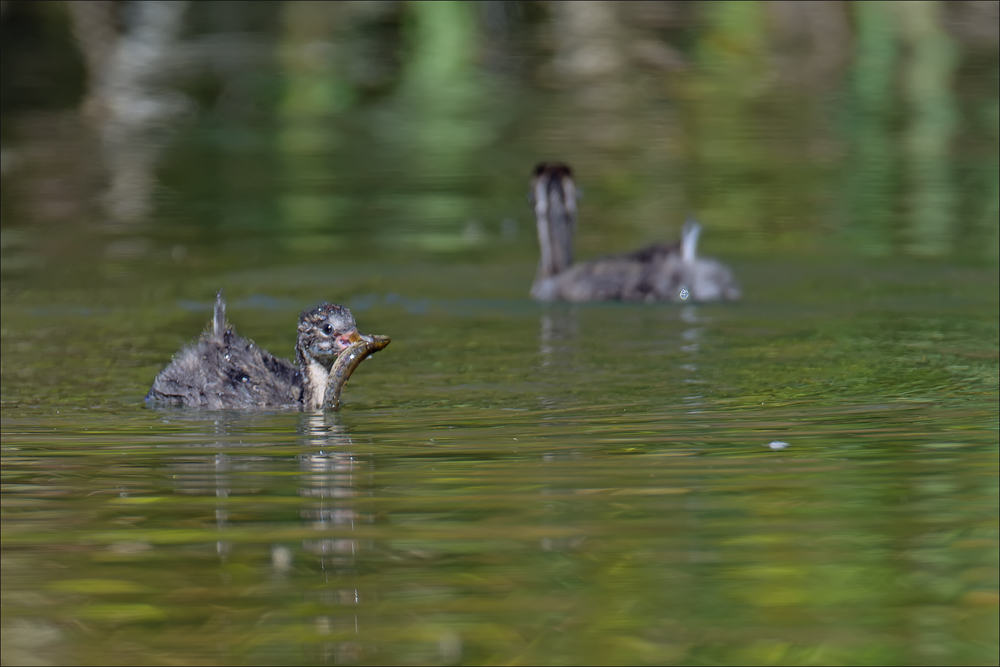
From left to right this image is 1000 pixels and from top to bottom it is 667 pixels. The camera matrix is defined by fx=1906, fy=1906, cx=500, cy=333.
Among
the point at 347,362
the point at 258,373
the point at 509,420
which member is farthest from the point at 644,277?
the point at 509,420

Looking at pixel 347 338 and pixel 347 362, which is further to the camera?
pixel 347 338

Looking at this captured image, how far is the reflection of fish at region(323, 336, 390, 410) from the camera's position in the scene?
341 inches

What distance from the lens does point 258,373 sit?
900cm

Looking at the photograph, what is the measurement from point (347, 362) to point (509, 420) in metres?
0.89

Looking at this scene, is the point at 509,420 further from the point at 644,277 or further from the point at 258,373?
the point at 644,277

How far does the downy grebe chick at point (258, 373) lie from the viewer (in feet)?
28.8

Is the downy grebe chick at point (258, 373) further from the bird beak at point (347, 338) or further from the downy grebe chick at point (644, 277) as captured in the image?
the downy grebe chick at point (644, 277)

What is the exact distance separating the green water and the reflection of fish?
7.8 inches

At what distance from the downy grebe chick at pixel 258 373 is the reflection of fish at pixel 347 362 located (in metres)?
0.03

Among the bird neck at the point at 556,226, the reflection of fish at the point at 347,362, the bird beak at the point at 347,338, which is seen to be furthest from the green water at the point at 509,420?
the bird neck at the point at 556,226

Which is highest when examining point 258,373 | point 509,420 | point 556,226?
point 556,226

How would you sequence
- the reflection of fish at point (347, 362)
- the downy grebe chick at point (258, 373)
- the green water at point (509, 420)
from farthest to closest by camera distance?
the downy grebe chick at point (258, 373)
the reflection of fish at point (347, 362)
the green water at point (509, 420)

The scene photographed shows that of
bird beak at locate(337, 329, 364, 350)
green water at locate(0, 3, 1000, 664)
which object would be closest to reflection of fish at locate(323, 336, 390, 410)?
bird beak at locate(337, 329, 364, 350)

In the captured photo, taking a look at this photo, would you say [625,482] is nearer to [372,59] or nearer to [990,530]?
[990,530]
